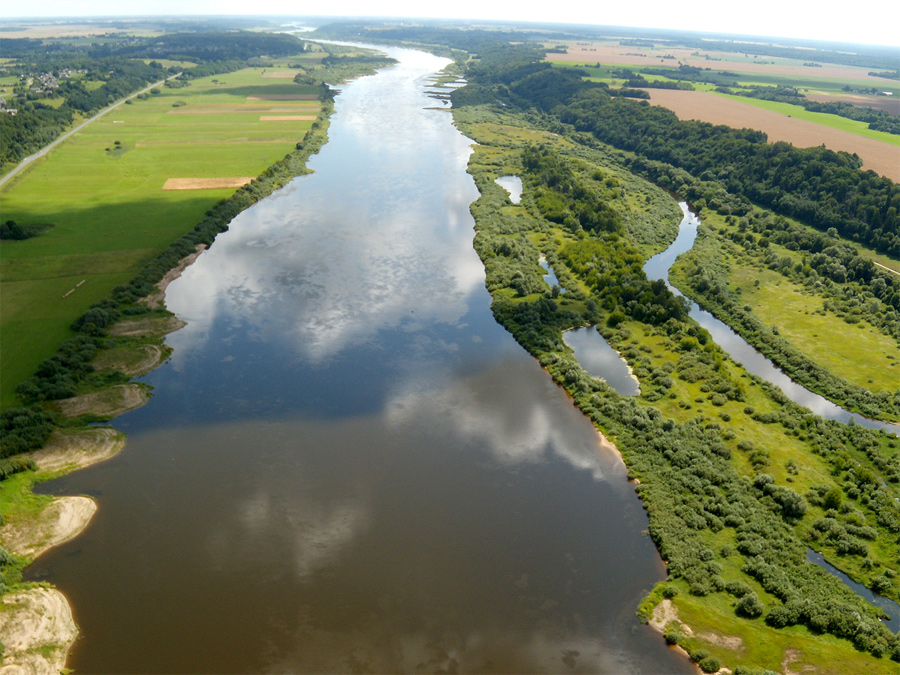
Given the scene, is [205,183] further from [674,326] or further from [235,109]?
[674,326]

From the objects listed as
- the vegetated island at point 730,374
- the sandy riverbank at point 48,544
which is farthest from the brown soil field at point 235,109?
the sandy riverbank at point 48,544

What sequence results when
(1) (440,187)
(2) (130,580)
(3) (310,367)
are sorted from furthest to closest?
(1) (440,187)
(3) (310,367)
(2) (130,580)

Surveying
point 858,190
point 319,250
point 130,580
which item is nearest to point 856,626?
point 130,580

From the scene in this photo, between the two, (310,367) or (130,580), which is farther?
(310,367)

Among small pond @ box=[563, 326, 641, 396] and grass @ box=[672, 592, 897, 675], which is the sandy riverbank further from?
small pond @ box=[563, 326, 641, 396]

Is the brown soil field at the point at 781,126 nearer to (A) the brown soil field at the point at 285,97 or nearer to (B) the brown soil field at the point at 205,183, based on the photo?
(A) the brown soil field at the point at 285,97

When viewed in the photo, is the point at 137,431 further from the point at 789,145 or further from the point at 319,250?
the point at 789,145
